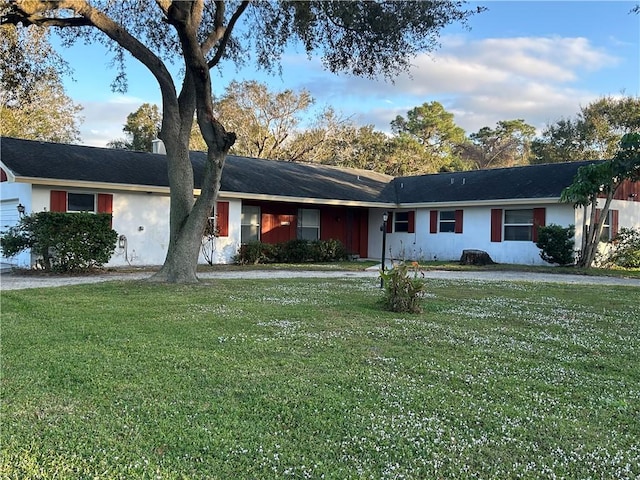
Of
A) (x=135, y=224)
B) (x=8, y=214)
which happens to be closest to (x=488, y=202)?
(x=135, y=224)

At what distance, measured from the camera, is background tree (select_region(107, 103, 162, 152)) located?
3859 centimetres

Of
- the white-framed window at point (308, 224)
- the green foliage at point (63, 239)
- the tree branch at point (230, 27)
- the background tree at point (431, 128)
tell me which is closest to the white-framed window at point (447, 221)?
the white-framed window at point (308, 224)

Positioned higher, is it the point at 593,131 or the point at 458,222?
the point at 593,131

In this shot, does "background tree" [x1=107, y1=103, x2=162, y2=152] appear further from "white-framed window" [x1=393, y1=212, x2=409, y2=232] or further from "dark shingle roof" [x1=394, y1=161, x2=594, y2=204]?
"white-framed window" [x1=393, y1=212, x2=409, y2=232]

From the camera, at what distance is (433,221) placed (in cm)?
2036

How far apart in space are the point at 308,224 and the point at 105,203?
7975 millimetres

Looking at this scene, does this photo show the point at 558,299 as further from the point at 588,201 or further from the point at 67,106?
the point at 67,106

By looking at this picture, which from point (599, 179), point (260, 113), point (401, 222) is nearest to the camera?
point (599, 179)

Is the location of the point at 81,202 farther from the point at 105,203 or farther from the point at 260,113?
the point at 260,113

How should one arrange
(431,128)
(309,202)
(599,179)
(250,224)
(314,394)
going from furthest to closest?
(431,128) → (250,224) → (309,202) → (599,179) → (314,394)

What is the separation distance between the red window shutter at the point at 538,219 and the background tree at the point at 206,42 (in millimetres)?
8076

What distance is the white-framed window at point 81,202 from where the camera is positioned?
1416 centimetres

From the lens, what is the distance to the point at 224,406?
3.51 m

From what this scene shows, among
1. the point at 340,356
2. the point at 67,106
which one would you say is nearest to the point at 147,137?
the point at 67,106
